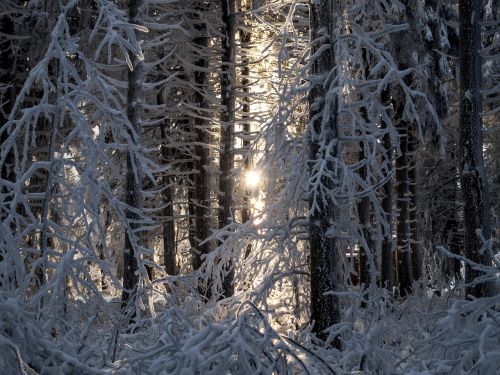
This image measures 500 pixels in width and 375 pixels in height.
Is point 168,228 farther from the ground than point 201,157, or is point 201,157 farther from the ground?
point 201,157

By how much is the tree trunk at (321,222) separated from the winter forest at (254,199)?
0.03 meters

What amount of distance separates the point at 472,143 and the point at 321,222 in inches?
102

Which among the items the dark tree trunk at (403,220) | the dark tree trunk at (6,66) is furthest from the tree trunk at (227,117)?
the dark tree trunk at (403,220)

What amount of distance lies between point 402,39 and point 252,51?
12.7ft

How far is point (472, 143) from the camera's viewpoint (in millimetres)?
8086

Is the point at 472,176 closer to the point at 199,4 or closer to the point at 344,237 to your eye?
the point at 344,237

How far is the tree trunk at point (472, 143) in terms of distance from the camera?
316 inches

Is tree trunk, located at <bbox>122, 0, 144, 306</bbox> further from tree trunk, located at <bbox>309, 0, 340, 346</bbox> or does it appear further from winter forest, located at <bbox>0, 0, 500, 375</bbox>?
tree trunk, located at <bbox>309, 0, 340, 346</bbox>

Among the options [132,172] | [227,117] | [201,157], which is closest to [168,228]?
[201,157]

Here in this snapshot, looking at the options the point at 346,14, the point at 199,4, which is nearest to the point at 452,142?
the point at 199,4

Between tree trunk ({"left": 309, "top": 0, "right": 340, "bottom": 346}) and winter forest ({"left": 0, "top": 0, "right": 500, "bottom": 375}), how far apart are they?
0.09 feet

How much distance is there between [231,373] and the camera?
A: 3.76m

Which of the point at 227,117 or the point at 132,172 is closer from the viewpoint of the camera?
the point at 132,172

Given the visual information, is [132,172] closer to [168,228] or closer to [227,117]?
[227,117]
